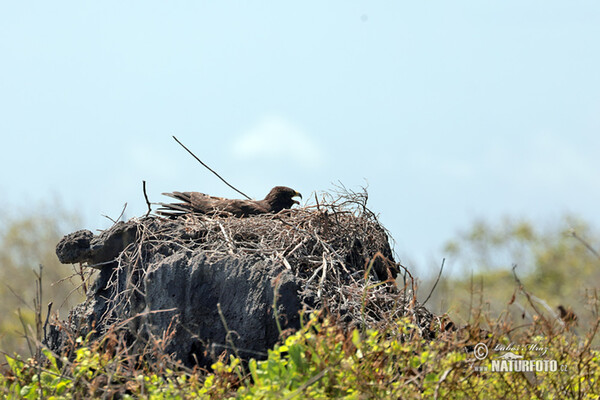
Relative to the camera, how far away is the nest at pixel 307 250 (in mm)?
6605

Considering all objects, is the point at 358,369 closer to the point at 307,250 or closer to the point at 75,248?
the point at 307,250

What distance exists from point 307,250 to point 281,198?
2257 millimetres

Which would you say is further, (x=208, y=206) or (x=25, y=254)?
(x=25, y=254)

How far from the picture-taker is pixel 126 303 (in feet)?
23.2

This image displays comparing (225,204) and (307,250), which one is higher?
(225,204)

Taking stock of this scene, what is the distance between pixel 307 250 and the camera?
23.2 feet

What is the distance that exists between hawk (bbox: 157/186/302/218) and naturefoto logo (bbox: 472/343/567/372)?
3450mm

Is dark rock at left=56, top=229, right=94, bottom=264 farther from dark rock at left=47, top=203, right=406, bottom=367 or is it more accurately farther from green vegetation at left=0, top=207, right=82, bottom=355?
green vegetation at left=0, top=207, right=82, bottom=355

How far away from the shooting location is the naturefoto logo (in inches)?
218

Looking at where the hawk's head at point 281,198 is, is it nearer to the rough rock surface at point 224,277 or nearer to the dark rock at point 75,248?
the rough rock surface at point 224,277

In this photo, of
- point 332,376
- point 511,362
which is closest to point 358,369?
point 332,376

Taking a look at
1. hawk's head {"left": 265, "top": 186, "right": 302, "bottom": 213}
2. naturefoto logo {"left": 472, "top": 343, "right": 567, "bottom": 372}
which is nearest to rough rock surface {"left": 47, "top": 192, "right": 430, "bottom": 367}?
naturefoto logo {"left": 472, "top": 343, "right": 567, "bottom": 372}

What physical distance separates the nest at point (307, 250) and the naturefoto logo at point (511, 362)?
0.86 m

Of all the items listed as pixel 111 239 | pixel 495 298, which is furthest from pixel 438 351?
pixel 495 298
